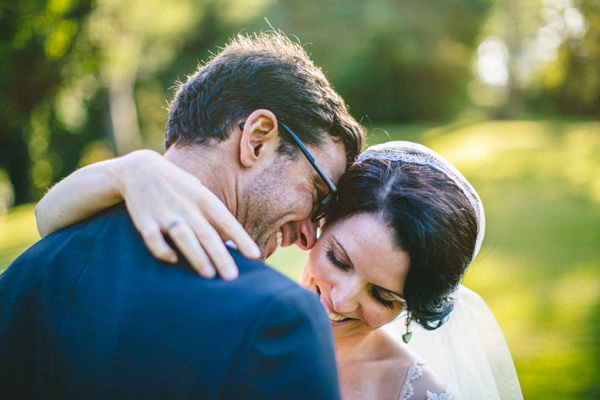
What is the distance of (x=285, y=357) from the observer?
1.18m

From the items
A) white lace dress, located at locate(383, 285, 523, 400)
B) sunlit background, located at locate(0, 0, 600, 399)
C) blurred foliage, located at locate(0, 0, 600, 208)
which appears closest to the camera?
white lace dress, located at locate(383, 285, 523, 400)

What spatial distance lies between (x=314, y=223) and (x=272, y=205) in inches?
17.8

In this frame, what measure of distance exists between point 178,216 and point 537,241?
12461mm

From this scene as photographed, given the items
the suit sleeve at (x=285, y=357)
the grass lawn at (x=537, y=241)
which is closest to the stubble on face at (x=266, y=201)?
the suit sleeve at (x=285, y=357)

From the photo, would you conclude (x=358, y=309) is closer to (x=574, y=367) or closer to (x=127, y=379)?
(x=127, y=379)

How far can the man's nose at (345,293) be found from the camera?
2.39 m

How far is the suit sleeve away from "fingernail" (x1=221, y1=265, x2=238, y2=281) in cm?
17

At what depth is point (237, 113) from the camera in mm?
2064

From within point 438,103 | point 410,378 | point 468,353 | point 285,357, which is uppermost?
point 438,103

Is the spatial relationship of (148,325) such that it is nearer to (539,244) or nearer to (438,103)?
(539,244)

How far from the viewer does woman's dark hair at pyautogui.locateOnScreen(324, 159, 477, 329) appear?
2414 millimetres

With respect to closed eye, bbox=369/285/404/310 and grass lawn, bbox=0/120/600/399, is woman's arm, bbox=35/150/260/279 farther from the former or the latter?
grass lawn, bbox=0/120/600/399

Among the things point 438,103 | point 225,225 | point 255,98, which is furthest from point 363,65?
point 225,225

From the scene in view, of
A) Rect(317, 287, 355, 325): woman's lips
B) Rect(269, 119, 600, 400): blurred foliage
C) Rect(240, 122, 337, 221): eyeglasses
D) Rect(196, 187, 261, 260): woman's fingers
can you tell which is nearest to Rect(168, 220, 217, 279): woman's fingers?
Rect(196, 187, 261, 260): woman's fingers
